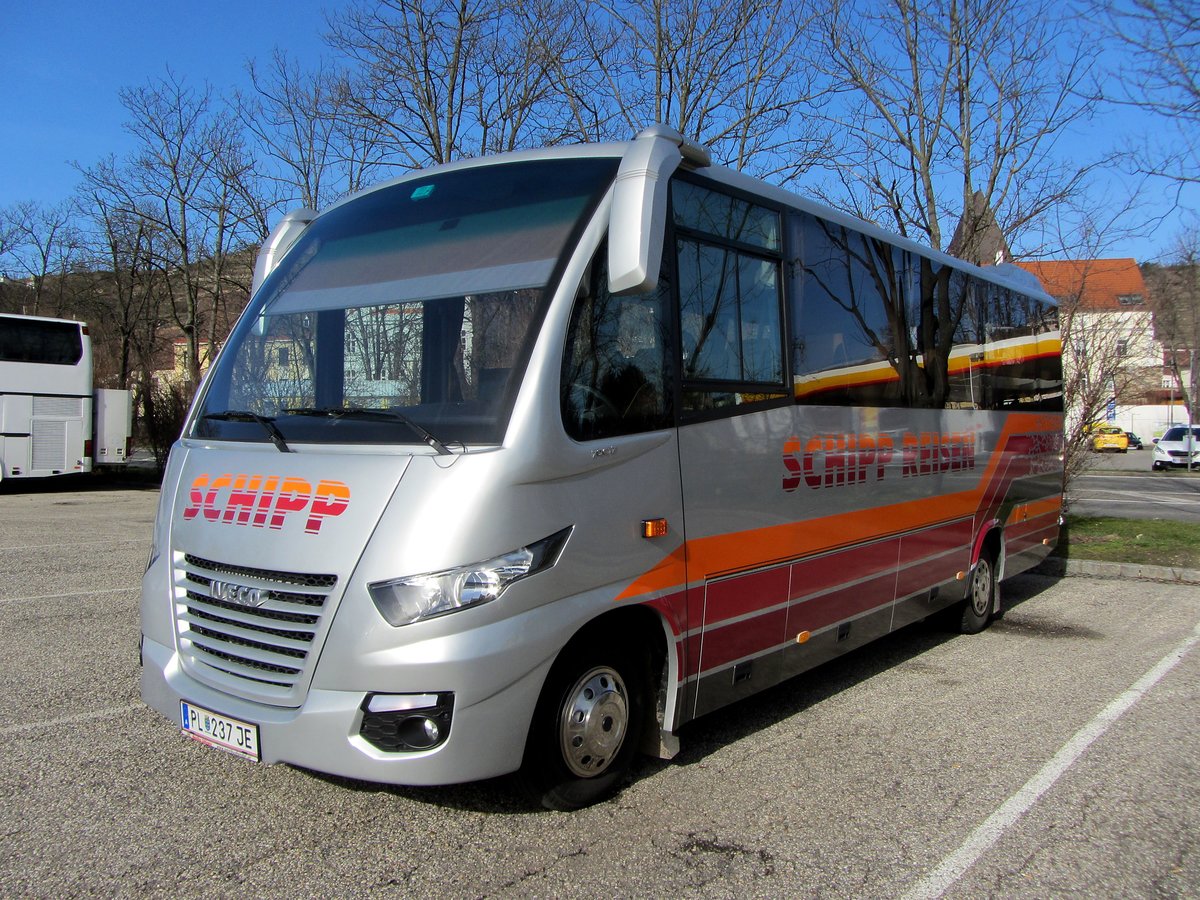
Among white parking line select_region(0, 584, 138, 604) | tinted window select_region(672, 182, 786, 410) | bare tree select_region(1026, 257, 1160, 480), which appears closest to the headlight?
tinted window select_region(672, 182, 786, 410)

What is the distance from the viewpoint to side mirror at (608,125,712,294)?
3.83 metres

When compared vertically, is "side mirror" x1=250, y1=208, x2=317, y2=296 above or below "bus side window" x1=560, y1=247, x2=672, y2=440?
above

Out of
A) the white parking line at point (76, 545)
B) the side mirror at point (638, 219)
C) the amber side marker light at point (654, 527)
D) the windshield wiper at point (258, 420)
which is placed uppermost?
the side mirror at point (638, 219)

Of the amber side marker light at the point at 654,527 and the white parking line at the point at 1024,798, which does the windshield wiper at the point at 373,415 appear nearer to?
the amber side marker light at the point at 654,527

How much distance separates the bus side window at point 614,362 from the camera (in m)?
4.00

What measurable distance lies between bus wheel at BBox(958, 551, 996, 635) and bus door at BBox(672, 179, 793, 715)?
355 cm

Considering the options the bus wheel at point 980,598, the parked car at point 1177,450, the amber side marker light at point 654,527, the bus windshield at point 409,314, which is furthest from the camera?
the parked car at point 1177,450

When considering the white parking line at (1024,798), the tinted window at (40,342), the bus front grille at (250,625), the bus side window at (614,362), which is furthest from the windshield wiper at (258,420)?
the tinted window at (40,342)

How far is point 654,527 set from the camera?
4.30 m

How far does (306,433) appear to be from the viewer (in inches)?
163

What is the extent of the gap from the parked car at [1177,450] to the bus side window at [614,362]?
39.0 metres

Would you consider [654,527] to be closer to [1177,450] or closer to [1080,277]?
[1080,277]

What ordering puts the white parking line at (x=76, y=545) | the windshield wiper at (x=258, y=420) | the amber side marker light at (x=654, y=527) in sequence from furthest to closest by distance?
the white parking line at (x=76, y=545) < the amber side marker light at (x=654, y=527) < the windshield wiper at (x=258, y=420)

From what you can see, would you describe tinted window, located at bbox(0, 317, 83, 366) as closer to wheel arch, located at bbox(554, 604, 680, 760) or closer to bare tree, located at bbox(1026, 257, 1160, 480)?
bare tree, located at bbox(1026, 257, 1160, 480)
